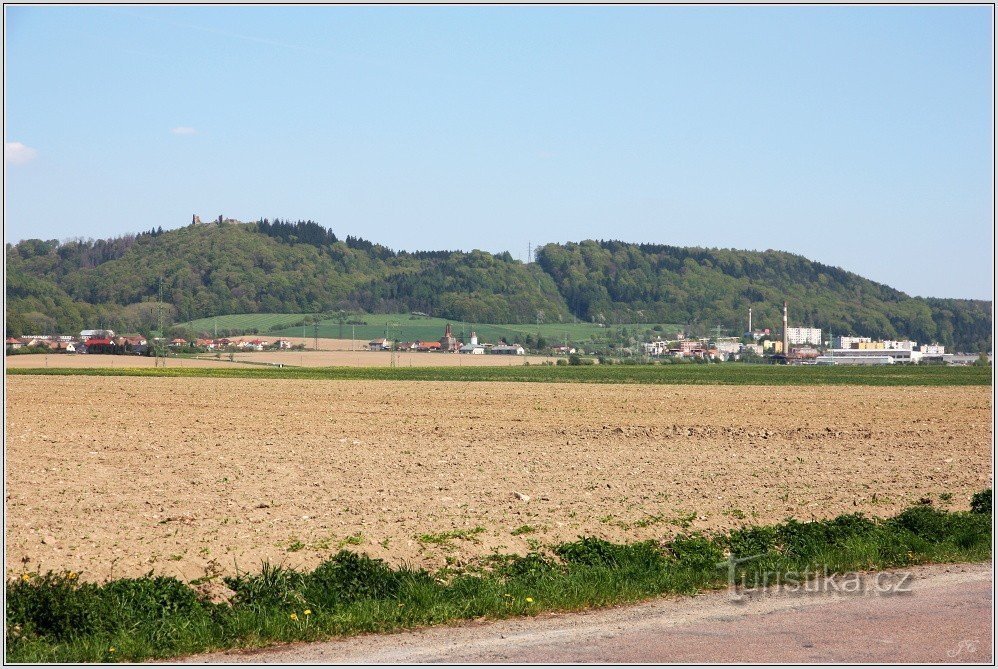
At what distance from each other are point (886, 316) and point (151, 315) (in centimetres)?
11995

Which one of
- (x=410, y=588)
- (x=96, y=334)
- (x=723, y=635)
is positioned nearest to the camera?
(x=723, y=635)

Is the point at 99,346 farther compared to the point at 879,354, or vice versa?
the point at 879,354

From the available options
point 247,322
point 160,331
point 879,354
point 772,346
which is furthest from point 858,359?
point 160,331

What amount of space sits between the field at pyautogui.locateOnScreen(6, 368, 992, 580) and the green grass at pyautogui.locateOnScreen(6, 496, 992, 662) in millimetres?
1137

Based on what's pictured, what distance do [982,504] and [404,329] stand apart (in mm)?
175953

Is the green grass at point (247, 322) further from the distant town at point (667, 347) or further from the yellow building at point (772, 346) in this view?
the yellow building at point (772, 346)

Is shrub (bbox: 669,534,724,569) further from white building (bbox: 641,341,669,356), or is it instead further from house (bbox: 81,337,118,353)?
white building (bbox: 641,341,669,356)

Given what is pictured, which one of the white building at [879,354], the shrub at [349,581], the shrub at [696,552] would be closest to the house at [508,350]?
the white building at [879,354]

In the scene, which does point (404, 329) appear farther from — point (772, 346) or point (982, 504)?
point (982, 504)

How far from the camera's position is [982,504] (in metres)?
15.7

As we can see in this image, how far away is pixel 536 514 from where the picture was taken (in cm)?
1534

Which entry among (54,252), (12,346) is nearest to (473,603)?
(12,346)

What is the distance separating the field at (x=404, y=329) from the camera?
181m

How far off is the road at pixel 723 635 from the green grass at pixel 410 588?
1.06 ft
